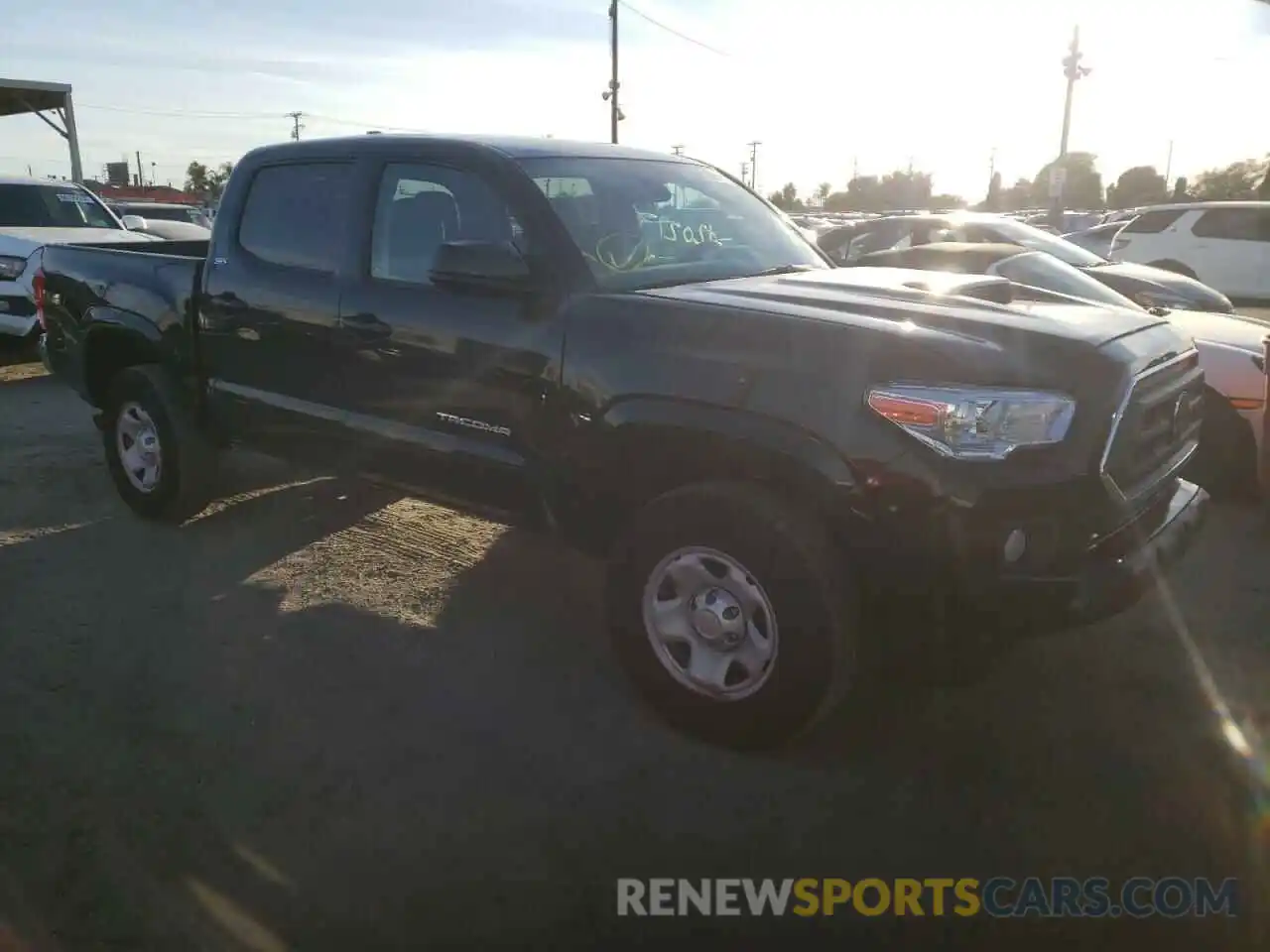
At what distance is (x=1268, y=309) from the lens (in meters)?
16.0

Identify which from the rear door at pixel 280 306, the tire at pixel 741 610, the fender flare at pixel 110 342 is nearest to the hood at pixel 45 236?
the fender flare at pixel 110 342

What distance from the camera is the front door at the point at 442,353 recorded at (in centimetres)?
363

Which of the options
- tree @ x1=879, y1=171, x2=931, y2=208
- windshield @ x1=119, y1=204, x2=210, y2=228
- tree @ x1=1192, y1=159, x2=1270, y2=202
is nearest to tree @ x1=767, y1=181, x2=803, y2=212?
tree @ x1=879, y1=171, x2=931, y2=208

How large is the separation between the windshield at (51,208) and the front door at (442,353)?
9.76 meters

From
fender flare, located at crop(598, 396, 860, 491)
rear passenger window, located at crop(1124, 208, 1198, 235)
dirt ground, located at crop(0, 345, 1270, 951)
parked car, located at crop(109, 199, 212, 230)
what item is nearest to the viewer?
dirt ground, located at crop(0, 345, 1270, 951)

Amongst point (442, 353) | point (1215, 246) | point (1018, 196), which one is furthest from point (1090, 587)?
point (1018, 196)

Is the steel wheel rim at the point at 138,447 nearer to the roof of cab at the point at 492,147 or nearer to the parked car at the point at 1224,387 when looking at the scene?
the roof of cab at the point at 492,147

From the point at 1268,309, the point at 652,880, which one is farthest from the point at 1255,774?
the point at 1268,309

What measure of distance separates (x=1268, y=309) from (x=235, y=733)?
1716 centimetres

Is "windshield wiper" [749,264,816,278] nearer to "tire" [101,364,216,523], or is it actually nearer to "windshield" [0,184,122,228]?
"tire" [101,364,216,523]

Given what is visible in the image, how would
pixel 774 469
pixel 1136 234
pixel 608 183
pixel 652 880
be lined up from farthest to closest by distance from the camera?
pixel 1136 234 → pixel 608 183 → pixel 774 469 → pixel 652 880

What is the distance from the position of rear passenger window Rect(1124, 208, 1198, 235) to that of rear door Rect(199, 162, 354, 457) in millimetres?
14014

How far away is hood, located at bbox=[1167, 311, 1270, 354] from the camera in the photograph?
577cm

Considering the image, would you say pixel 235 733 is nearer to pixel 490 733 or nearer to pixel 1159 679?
pixel 490 733
